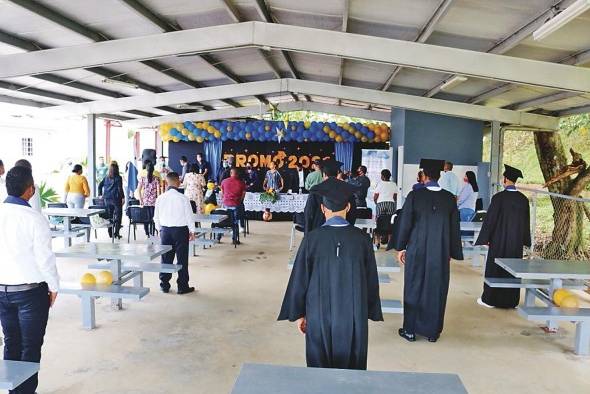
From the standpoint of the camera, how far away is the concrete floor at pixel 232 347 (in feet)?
11.4

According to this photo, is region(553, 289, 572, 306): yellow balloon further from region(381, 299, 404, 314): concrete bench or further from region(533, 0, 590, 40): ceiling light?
region(533, 0, 590, 40): ceiling light

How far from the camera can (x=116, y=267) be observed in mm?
4812

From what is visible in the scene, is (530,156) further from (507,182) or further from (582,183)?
(507,182)

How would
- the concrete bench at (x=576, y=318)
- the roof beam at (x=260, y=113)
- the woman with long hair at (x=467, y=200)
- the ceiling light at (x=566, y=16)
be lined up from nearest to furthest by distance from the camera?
the ceiling light at (x=566, y=16) → the concrete bench at (x=576, y=318) → the woman with long hair at (x=467, y=200) → the roof beam at (x=260, y=113)

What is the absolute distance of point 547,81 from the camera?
5.46 metres

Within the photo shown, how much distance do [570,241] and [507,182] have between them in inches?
240

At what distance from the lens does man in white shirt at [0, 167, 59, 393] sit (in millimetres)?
2668

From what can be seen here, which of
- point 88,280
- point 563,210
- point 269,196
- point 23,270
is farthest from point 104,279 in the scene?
point 563,210

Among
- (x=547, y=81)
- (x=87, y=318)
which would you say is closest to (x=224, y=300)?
(x=87, y=318)

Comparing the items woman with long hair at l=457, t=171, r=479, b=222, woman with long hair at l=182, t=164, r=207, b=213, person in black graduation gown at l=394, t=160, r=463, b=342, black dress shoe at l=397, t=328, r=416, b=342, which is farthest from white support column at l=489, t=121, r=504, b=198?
black dress shoe at l=397, t=328, r=416, b=342

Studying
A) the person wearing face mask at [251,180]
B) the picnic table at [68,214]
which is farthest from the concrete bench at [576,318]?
the person wearing face mask at [251,180]

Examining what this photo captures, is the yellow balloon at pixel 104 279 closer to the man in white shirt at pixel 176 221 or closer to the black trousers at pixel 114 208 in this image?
the man in white shirt at pixel 176 221

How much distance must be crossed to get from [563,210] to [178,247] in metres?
8.60

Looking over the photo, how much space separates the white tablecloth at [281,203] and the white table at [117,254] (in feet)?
21.0
